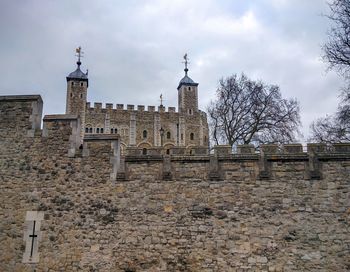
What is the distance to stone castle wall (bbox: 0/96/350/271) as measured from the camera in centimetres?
1007

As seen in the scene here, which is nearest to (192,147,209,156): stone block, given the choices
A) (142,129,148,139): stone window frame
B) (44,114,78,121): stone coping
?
(44,114,78,121): stone coping

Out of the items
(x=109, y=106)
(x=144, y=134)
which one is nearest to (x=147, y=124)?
(x=144, y=134)

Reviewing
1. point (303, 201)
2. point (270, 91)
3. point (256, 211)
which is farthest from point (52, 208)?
point (270, 91)

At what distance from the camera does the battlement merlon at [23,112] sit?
1091 centimetres

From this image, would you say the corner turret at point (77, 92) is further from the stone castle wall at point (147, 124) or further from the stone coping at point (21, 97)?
the stone coping at point (21, 97)

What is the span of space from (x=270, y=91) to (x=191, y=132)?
38272 mm

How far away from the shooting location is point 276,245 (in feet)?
33.3

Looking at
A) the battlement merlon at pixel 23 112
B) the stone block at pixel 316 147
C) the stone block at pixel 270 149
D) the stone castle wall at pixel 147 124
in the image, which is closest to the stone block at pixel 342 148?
the stone block at pixel 316 147

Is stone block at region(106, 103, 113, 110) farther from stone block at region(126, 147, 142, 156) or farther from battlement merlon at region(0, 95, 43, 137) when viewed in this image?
stone block at region(126, 147, 142, 156)

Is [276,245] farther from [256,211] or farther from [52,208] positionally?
[52,208]

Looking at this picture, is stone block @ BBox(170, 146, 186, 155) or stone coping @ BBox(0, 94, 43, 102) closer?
stone block @ BBox(170, 146, 186, 155)

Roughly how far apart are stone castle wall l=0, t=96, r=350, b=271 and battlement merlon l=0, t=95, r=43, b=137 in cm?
3

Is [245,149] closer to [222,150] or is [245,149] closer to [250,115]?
[222,150]

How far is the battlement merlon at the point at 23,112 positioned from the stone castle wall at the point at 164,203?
3 centimetres
